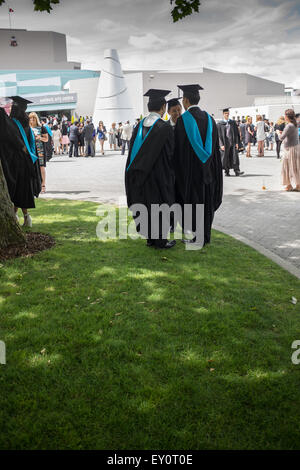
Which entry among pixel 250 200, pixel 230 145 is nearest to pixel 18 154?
pixel 250 200

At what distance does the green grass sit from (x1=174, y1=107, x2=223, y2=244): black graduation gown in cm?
97

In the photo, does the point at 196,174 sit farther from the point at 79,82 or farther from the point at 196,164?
the point at 79,82

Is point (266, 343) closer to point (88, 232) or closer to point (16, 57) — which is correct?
point (88, 232)

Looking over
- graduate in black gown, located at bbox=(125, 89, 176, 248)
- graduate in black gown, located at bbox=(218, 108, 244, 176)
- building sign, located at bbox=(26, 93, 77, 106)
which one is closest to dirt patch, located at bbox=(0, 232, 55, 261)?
graduate in black gown, located at bbox=(125, 89, 176, 248)

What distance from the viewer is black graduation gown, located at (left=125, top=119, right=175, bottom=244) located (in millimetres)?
5590

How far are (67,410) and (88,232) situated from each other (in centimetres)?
444

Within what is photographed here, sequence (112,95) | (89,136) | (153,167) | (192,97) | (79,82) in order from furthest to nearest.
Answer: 1. (79,82)
2. (112,95)
3. (89,136)
4. (192,97)
5. (153,167)

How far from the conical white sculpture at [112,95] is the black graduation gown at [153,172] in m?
27.1

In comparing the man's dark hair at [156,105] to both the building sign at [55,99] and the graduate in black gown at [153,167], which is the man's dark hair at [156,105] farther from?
the building sign at [55,99]

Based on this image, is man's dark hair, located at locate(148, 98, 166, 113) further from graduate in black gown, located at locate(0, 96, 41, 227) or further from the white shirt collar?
graduate in black gown, located at locate(0, 96, 41, 227)

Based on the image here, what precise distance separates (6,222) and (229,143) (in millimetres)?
9171

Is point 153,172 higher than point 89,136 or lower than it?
lower

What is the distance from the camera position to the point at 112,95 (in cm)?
3139

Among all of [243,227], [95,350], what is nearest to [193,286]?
[95,350]
